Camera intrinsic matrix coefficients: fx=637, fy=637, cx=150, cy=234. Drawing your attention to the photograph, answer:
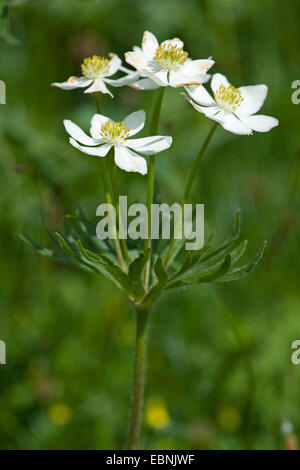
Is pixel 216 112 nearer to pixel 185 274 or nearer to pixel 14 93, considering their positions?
pixel 185 274

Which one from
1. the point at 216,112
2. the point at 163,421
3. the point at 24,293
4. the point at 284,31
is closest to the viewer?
the point at 216,112

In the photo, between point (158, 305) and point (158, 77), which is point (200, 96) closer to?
point (158, 77)

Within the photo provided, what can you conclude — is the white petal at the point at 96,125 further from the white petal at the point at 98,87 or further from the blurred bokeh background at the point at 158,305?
the blurred bokeh background at the point at 158,305

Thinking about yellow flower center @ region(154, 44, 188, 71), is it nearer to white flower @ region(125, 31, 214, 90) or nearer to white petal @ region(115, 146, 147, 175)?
white flower @ region(125, 31, 214, 90)

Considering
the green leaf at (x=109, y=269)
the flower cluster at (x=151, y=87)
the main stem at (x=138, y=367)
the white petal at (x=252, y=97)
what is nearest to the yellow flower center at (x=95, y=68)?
the flower cluster at (x=151, y=87)

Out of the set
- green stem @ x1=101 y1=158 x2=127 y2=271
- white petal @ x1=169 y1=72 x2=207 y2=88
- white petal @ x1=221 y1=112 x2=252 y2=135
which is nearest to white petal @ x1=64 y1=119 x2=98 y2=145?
green stem @ x1=101 y1=158 x2=127 y2=271
